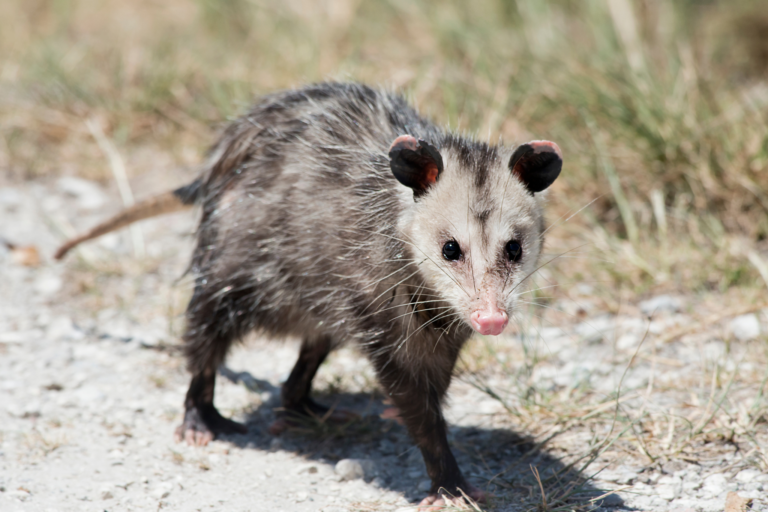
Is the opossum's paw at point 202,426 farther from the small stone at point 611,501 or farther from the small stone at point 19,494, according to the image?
the small stone at point 611,501

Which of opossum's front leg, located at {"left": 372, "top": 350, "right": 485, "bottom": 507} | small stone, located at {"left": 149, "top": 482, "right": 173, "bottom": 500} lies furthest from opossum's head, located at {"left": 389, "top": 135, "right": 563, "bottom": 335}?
small stone, located at {"left": 149, "top": 482, "right": 173, "bottom": 500}

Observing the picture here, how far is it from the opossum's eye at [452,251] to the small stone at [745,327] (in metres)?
1.89

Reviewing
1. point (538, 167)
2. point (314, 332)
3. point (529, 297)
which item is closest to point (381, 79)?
point (529, 297)

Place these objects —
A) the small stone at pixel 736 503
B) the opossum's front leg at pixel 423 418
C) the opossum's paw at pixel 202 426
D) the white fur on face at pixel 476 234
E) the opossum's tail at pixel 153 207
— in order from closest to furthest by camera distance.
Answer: the white fur on face at pixel 476 234, the small stone at pixel 736 503, the opossum's front leg at pixel 423 418, the opossum's paw at pixel 202 426, the opossum's tail at pixel 153 207

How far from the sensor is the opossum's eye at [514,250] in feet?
8.34

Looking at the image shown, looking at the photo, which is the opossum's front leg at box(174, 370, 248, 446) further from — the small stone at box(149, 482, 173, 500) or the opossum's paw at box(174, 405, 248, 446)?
the small stone at box(149, 482, 173, 500)

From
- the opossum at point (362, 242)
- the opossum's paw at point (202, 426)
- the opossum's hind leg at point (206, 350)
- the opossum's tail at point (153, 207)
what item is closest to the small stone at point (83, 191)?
the opossum's tail at point (153, 207)

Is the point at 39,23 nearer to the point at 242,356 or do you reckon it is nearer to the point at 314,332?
the point at 242,356

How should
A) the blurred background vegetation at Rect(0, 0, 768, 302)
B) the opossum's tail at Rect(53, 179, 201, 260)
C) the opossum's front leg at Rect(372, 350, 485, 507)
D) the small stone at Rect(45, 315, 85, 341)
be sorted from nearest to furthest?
the opossum's front leg at Rect(372, 350, 485, 507), the opossum's tail at Rect(53, 179, 201, 260), the small stone at Rect(45, 315, 85, 341), the blurred background vegetation at Rect(0, 0, 768, 302)

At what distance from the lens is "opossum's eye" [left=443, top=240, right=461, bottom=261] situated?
8.25 feet

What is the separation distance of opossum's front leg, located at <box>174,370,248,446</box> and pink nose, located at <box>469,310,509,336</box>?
147 cm

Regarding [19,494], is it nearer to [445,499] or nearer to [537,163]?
[445,499]

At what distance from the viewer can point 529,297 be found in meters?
3.88

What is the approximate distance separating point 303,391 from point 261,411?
0.28 meters
